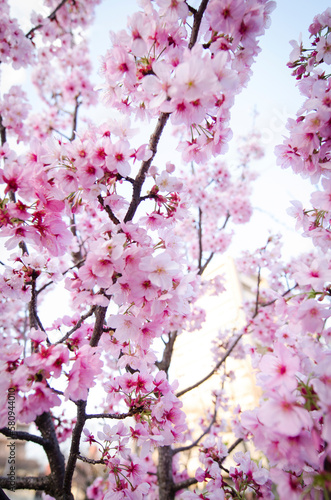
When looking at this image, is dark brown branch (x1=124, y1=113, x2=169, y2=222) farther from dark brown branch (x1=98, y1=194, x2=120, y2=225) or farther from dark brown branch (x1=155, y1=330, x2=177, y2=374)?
dark brown branch (x1=155, y1=330, x2=177, y2=374)

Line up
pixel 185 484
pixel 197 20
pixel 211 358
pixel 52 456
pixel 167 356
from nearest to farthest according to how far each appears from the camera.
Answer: pixel 197 20
pixel 52 456
pixel 185 484
pixel 167 356
pixel 211 358

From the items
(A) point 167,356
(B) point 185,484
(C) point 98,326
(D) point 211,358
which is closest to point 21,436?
(C) point 98,326

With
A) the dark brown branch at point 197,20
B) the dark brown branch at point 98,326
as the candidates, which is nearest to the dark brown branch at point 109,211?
the dark brown branch at point 98,326

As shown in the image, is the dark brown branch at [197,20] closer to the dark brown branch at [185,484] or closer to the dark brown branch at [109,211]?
the dark brown branch at [109,211]

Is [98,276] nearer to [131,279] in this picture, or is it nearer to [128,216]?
[131,279]

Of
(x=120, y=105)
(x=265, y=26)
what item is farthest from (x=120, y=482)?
(x=265, y=26)

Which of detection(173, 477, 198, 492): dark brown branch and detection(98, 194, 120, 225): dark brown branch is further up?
detection(98, 194, 120, 225): dark brown branch

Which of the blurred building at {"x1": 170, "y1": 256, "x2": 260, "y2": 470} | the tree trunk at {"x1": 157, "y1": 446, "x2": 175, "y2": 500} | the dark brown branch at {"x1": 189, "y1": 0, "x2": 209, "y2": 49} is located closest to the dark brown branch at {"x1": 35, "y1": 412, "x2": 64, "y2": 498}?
the tree trunk at {"x1": 157, "y1": 446, "x2": 175, "y2": 500}

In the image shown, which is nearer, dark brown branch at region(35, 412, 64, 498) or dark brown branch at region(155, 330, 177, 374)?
dark brown branch at region(35, 412, 64, 498)

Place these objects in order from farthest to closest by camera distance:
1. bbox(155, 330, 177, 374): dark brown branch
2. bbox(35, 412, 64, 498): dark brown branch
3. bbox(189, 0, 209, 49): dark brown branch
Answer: bbox(155, 330, 177, 374): dark brown branch
bbox(35, 412, 64, 498): dark brown branch
bbox(189, 0, 209, 49): dark brown branch

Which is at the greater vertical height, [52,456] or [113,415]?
[113,415]

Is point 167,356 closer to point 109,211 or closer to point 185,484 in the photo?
point 185,484

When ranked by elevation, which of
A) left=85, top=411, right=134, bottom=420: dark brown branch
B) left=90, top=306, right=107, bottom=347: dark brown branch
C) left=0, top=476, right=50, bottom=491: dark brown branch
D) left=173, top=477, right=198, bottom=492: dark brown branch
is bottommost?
left=173, top=477, right=198, bottom=492: dark brown branch

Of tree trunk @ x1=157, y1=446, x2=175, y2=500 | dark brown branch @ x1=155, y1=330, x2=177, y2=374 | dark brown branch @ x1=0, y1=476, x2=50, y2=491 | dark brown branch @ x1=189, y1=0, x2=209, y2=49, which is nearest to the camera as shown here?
dark brown branch @ x1=189, y1=0, x2=209, y2=49
